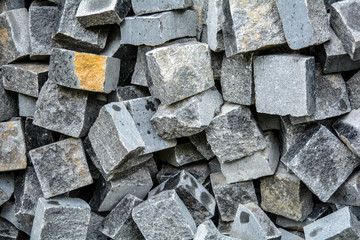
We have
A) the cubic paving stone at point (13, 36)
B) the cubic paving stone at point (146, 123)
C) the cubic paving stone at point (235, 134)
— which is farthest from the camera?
the cubic paving stone at point (13, 36)

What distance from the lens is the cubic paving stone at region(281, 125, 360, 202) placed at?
2.51m

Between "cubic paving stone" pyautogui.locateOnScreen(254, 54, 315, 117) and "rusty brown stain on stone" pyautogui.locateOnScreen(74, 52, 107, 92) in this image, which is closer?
"cubic paving stone" pyautogui.locateOnScreen(254, 54, 315, 117)

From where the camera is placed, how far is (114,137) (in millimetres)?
2574

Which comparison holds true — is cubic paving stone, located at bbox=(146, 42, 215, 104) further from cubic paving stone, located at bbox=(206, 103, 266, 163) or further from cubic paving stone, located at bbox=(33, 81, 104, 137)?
cubic paving stone, located at bbox=(33, 81, 104, 137)

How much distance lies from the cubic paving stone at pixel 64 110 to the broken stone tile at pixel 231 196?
104 cm

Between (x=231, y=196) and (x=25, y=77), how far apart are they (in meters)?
1.75

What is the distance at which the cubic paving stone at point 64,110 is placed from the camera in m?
2.80

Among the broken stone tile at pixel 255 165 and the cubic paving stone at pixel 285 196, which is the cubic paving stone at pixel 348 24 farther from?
the cubic paving stone at pixel 285 196

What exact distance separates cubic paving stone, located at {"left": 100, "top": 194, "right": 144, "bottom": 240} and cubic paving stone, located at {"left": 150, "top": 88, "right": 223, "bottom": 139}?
0.52 m

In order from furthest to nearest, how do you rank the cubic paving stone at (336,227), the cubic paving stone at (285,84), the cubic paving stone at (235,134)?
the cubic paving stone at (235,134) < the cubic paving stone at (285,84) < the cubic paving stone at (336,227)

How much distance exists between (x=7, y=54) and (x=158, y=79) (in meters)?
1.34

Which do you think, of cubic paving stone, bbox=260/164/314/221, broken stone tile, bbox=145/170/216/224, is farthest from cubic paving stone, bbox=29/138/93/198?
cubic paving stone, bbox=260/164/314/221

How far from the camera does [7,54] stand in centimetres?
312

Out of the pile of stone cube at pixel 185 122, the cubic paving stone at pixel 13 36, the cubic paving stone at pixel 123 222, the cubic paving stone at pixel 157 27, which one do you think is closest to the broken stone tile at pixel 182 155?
the pile of stone cube at pixel 185 122
